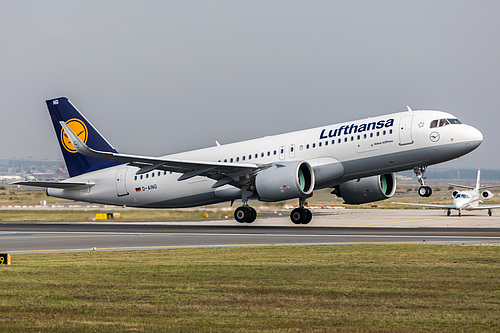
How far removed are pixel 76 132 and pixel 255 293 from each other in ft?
112

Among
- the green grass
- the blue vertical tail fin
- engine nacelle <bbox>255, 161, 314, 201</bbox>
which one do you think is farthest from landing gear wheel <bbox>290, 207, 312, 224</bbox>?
the green grass

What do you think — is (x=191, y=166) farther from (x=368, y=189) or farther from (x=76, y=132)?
(x=368, y=189)

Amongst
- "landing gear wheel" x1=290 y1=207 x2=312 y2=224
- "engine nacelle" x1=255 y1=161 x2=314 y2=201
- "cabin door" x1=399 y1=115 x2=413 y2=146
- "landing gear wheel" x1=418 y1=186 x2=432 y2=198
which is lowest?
"landing gear wheel" x1=290 y1=207 x2=312 y2=224

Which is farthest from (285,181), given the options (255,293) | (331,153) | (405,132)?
(255,293)

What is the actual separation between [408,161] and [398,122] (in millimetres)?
2150

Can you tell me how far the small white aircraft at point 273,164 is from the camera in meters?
35.4

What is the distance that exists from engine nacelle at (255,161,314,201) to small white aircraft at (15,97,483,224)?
54mm

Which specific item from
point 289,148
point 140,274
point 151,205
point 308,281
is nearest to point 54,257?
point 140,274

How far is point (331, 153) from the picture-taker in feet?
122

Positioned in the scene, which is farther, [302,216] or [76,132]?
[76,132]

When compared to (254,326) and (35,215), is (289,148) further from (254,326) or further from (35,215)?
(254,326)

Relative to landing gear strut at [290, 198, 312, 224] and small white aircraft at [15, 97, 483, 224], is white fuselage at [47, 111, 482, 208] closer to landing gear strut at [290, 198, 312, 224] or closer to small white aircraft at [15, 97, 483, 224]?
small white aircraft at [15, 97, 483, 224]

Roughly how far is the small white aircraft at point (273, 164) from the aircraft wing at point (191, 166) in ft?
0.18

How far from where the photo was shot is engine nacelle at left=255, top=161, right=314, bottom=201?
36.3 metres
